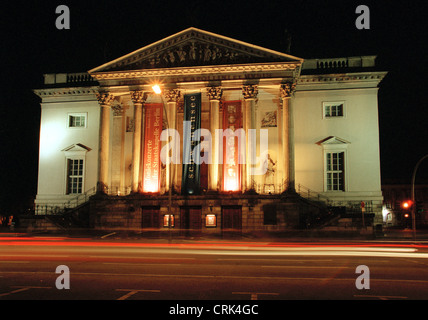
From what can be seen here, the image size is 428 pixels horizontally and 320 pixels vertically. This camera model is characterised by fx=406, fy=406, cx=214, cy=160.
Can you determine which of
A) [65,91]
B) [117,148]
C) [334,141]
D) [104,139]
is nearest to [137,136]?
[104,139]

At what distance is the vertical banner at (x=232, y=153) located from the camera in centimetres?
3441

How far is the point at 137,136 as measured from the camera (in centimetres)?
3631

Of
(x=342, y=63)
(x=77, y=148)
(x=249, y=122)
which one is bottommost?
(x=77, y=148)

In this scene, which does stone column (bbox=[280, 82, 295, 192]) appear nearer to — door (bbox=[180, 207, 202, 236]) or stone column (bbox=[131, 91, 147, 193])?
door (bbox=[180, 207, 202, 236])

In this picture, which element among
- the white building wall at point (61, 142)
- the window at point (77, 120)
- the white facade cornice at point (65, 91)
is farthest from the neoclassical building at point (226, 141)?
the window at point (77, 120)

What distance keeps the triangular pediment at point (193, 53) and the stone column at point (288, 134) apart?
102 inches

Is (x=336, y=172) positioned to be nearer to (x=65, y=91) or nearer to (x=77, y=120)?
(x=77, y=120)

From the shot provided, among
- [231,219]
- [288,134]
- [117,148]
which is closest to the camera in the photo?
[231,219]

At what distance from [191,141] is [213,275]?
910 inches

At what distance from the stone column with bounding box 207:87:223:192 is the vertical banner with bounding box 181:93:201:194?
Answer: 1.24 meters

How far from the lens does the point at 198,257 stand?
16438mm

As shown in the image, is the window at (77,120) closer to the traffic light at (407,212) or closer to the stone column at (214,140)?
the stone column at (214,140)

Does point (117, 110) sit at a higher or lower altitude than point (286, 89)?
lower

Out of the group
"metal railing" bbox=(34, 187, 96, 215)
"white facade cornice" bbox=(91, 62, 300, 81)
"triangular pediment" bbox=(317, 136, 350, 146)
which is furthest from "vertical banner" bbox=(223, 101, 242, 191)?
"metal railing" bbox=(34, 187, 96, 215)
